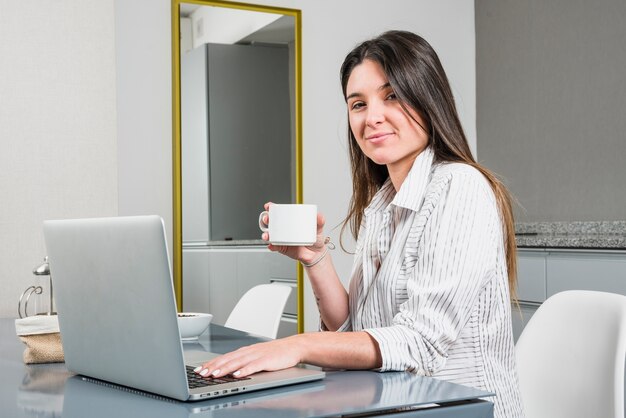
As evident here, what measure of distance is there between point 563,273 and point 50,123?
212 cm

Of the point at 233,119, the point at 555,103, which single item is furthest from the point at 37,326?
the point at 555,103

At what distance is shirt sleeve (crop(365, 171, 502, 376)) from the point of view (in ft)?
4.19

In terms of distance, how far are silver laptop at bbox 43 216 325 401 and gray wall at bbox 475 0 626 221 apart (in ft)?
9.22

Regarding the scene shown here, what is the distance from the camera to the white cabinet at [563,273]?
3133 millimetres

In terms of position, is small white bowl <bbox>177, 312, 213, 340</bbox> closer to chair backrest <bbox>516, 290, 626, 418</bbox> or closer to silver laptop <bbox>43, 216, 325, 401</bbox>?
silver laptop <bbox>43, 216, 325, 401</bbox>

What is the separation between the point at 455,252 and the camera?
1334 mm

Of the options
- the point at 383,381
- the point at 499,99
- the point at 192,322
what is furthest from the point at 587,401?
the point at 499,99

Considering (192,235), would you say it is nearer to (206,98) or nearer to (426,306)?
(206,98)

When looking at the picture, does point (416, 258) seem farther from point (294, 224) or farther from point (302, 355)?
point (302, 355)

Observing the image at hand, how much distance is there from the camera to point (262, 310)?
96.5 inches

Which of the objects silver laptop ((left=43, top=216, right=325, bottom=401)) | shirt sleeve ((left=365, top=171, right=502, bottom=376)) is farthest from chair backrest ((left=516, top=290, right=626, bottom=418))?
silver laptop ((left=43, top=216, right=325, bottom=401))

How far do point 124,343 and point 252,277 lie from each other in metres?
2.73

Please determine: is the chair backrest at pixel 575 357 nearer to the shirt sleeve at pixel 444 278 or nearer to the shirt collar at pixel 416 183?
the shirt sleeve at pixel 444 278

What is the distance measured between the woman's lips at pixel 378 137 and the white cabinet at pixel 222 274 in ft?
7.19
